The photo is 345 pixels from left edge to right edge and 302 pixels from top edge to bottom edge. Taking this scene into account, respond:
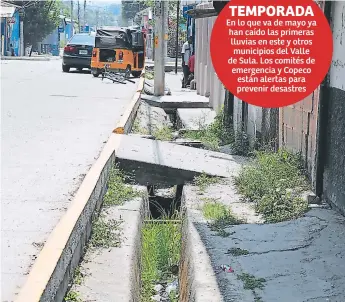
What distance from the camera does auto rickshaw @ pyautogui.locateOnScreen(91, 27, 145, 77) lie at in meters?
26.0

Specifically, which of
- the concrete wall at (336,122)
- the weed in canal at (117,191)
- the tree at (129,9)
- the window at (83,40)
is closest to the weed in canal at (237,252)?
the concrete wall at (336,122)

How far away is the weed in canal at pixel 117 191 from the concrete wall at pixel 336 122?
2363 millimetres

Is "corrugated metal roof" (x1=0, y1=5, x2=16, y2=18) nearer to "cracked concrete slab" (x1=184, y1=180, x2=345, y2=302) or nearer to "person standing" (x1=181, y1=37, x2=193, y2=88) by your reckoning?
"person standing" (x1=181, y1=37, x2=193, y2=88)

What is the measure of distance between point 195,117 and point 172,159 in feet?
20.9

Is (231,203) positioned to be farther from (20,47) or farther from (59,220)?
(20,47)

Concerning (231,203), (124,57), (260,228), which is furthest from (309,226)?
(124,57)

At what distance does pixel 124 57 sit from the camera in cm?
2606

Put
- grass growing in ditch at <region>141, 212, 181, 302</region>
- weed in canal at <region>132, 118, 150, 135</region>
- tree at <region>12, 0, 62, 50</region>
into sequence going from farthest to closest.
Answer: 1. tree at <region>12, 0, 62, 50</region>
2. weed in canal at <region>132, 118, 150, 135</region>
3. grass growing in ditch at <region>141, 212, 181, 302</region>

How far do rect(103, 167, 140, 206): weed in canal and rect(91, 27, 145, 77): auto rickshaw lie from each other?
55.8 feet

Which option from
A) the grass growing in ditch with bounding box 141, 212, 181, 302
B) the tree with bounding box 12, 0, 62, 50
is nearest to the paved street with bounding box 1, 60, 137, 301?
the grass growing in ditch with bounding box 141, 212, 181, 302

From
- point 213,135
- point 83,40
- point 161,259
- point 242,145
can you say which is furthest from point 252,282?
point 83,40

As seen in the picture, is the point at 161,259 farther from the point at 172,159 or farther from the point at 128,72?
the point at 128,72

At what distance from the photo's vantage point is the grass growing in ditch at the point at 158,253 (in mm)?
6957

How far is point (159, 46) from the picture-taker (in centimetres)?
1933
